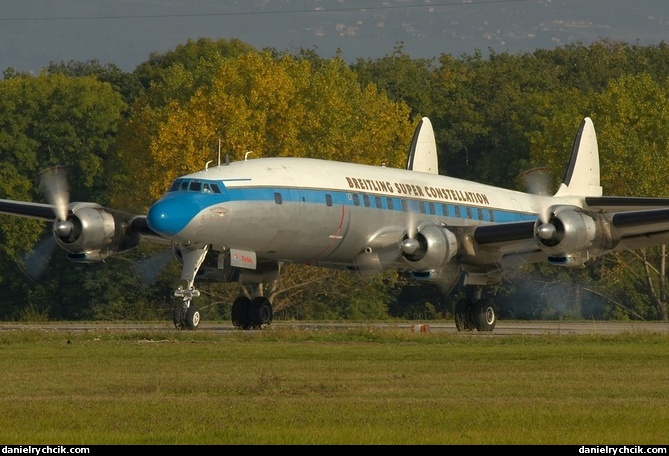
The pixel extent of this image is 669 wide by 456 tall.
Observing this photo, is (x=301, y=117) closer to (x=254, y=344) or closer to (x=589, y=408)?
(x=254, y=344)

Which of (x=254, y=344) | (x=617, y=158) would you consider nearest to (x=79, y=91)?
(x=617, y=158)

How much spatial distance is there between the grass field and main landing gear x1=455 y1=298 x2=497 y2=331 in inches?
224

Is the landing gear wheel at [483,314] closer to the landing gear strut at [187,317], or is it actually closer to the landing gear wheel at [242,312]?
the landing gear wheel at [242,312]

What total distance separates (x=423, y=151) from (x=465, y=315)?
25.1ft

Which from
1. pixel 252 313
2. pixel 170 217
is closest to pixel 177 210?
pixel 170 217

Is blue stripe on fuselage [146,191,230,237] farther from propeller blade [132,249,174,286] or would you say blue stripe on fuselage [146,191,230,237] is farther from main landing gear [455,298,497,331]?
main landing gear [455,298,497,331]

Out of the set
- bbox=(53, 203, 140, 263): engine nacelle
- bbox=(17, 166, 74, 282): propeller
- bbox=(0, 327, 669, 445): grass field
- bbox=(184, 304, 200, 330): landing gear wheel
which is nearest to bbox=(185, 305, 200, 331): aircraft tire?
bbox=(184, 304, 200, 330): landing gear wheel

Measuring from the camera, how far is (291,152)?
58.3 m

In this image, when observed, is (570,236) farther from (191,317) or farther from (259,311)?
(191,317)

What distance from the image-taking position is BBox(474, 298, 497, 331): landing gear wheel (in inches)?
1426

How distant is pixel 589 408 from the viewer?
17828mm

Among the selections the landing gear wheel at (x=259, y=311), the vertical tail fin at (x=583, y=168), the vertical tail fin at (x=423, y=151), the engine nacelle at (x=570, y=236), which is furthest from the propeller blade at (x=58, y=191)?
the vertical tail fin at (x=583, y=168)

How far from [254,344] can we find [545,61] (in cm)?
7368
